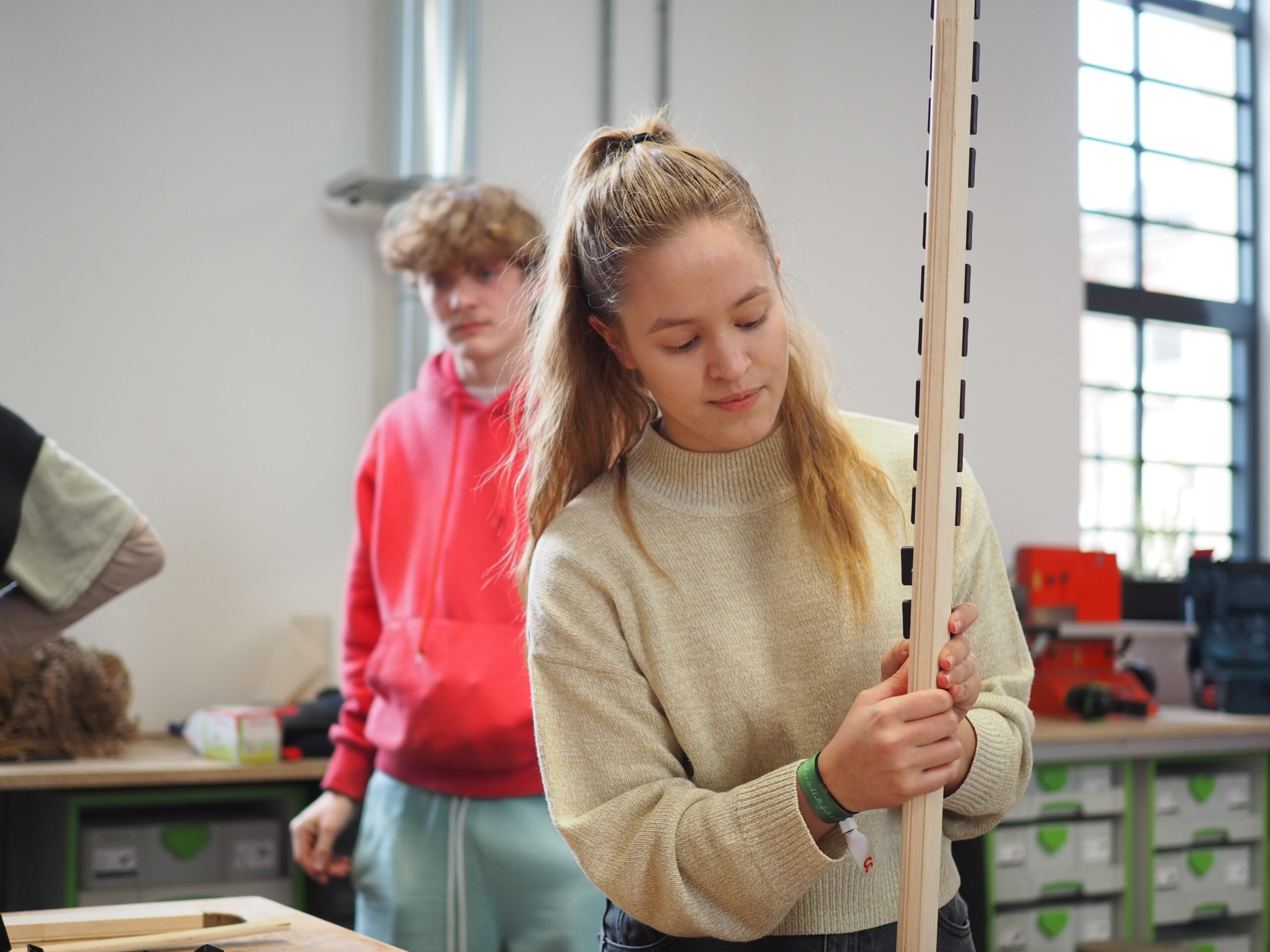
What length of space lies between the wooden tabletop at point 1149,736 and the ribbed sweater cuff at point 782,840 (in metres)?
2.14

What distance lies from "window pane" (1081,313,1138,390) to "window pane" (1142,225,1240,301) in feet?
0.68

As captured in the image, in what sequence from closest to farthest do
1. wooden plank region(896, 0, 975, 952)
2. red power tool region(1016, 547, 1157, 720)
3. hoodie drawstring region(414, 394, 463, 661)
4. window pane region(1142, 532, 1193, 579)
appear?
wooden plank region(896, 0, 975, 952), hoodie drawstring region(414, 394, 463, 661), red power tool region(1016, 547, 1157, 720), window pane region(1142, 532, 1193, 579)

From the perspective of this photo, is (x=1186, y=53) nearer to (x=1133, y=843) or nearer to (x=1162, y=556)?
(x=1162, y=556)

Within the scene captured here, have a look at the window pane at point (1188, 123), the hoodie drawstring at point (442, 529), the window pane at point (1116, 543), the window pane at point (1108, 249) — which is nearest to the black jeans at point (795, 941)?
the hoodie drawstring at point (442, 529)

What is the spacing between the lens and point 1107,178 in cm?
439

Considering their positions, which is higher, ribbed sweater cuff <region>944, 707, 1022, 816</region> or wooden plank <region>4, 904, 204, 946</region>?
ribbed sweater cuff <region>944, 707, 1022, 816</region>

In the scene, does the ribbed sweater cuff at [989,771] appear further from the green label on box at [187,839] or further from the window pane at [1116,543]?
the window pane at [1116,543]

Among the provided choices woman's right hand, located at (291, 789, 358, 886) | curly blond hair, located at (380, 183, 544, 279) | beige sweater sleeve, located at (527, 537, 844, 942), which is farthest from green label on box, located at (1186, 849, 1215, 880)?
beige sweater sleeve, located at (527, 537, 844, 942)

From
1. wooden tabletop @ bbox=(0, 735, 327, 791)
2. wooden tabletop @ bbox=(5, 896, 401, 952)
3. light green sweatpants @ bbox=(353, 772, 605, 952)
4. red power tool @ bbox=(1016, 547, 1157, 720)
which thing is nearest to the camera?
wooden tabletop @ bbox=(5, 896, 401, 952)

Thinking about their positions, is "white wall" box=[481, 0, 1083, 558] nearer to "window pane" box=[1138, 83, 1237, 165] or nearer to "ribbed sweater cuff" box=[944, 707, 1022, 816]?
"window pane" box=[1138, 83, 1237, 165]

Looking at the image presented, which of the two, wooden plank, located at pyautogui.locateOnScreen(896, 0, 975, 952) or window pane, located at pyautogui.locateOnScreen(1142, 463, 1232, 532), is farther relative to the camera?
window pane, located at pyautogui.locateOnScreen(1142, 463, 1232, 532)

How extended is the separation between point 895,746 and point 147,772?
1772 millimetres

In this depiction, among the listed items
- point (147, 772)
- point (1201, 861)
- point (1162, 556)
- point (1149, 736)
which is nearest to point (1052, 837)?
point (1149, 736)

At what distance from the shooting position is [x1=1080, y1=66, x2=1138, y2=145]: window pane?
434 cm
